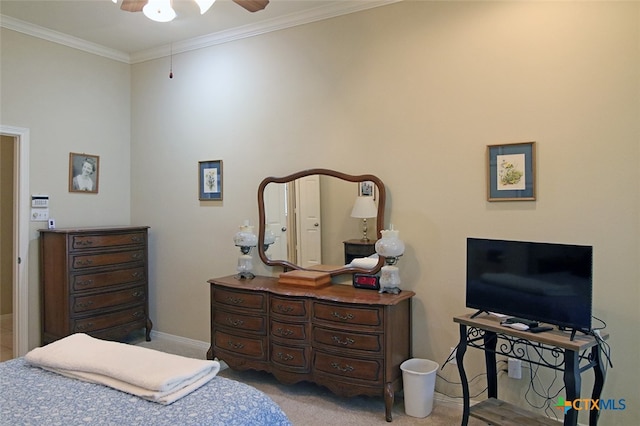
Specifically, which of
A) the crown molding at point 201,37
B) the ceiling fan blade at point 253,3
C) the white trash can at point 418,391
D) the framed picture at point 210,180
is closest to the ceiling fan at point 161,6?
the ceiling fan blade at point 253,3

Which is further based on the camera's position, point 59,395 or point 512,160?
point 512,160

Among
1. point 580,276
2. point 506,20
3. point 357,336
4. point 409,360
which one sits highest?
point 506,20

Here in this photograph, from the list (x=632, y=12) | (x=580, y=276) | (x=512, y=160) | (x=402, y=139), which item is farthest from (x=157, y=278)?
(x=632, y=12)

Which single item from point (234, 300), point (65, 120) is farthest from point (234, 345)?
point (65, 120)

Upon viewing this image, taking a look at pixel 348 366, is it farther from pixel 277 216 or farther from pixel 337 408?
pixel 277 216

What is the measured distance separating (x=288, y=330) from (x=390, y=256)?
909mm

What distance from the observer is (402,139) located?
10.6ft

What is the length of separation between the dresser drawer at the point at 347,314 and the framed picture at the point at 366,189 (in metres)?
0.88

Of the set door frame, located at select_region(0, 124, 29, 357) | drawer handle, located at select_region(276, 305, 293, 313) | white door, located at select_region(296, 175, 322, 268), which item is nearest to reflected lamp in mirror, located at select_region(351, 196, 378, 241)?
white door, located at select_region(296, 175, 322, 268)

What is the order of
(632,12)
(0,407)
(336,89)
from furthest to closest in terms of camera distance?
(336,89) → (632,12) → (0,407)

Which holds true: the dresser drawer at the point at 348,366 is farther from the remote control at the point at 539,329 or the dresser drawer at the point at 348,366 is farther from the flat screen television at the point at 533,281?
the remote control at the point at 539,329

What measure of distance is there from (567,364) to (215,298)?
2.50 metres

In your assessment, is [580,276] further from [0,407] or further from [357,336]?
[0,407]

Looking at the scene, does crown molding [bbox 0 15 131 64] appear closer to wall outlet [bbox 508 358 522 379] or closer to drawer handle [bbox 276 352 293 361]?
drawer handle [bbox 276 352 293 361]
